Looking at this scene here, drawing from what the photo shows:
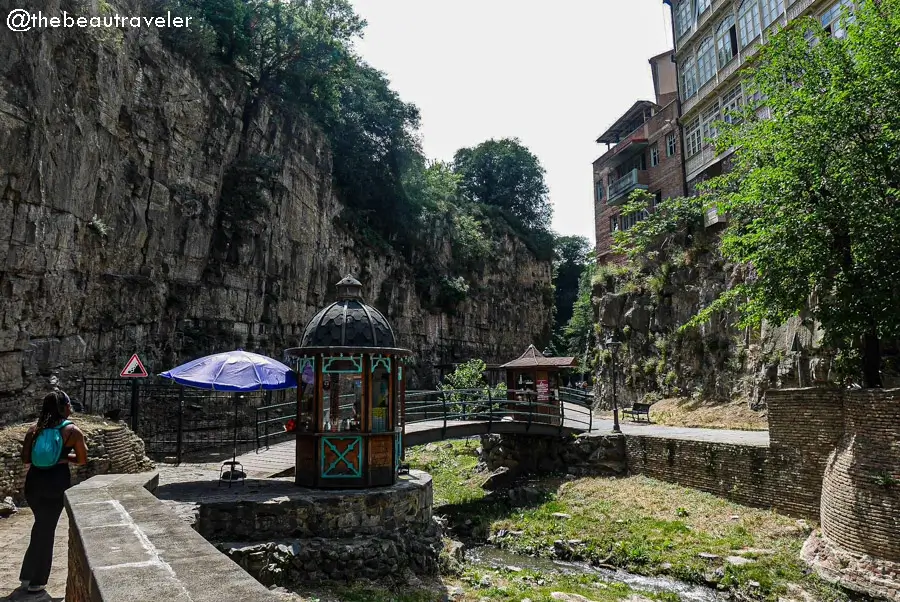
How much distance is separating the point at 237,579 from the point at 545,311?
197ft

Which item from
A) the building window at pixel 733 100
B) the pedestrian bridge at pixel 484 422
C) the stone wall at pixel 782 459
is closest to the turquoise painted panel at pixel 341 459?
the pedestrian bridge at pixel 484 422

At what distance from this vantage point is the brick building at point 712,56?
2633 centimetres

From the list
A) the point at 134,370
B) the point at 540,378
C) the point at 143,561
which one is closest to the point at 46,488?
the point at 143,561

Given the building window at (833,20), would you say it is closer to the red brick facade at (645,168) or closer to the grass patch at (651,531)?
the red brick facade at (645,168)

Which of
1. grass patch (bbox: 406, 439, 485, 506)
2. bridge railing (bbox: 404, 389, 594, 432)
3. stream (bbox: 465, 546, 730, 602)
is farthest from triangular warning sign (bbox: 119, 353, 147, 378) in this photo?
grass patch (bbox: 406, 439, 485, 506)

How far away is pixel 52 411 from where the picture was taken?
18.9 feet

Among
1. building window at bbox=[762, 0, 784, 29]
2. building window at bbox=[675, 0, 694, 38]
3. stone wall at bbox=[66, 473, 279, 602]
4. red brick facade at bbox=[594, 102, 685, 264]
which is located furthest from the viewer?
red brick facade at bbox=[594, 102, 685, 264]

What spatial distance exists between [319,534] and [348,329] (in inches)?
157

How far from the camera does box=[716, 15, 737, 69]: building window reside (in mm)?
28688

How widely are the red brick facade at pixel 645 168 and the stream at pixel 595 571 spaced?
24.8 m

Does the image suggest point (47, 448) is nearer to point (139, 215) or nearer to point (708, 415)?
point (139, 215)

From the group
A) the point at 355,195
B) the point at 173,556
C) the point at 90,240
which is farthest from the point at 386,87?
the point at 173,556

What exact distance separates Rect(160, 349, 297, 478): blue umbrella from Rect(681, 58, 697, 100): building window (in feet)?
94.3

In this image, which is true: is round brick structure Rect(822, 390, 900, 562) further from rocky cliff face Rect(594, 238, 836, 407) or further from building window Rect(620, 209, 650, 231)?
building window Rect(620, 209, 650, 231)
